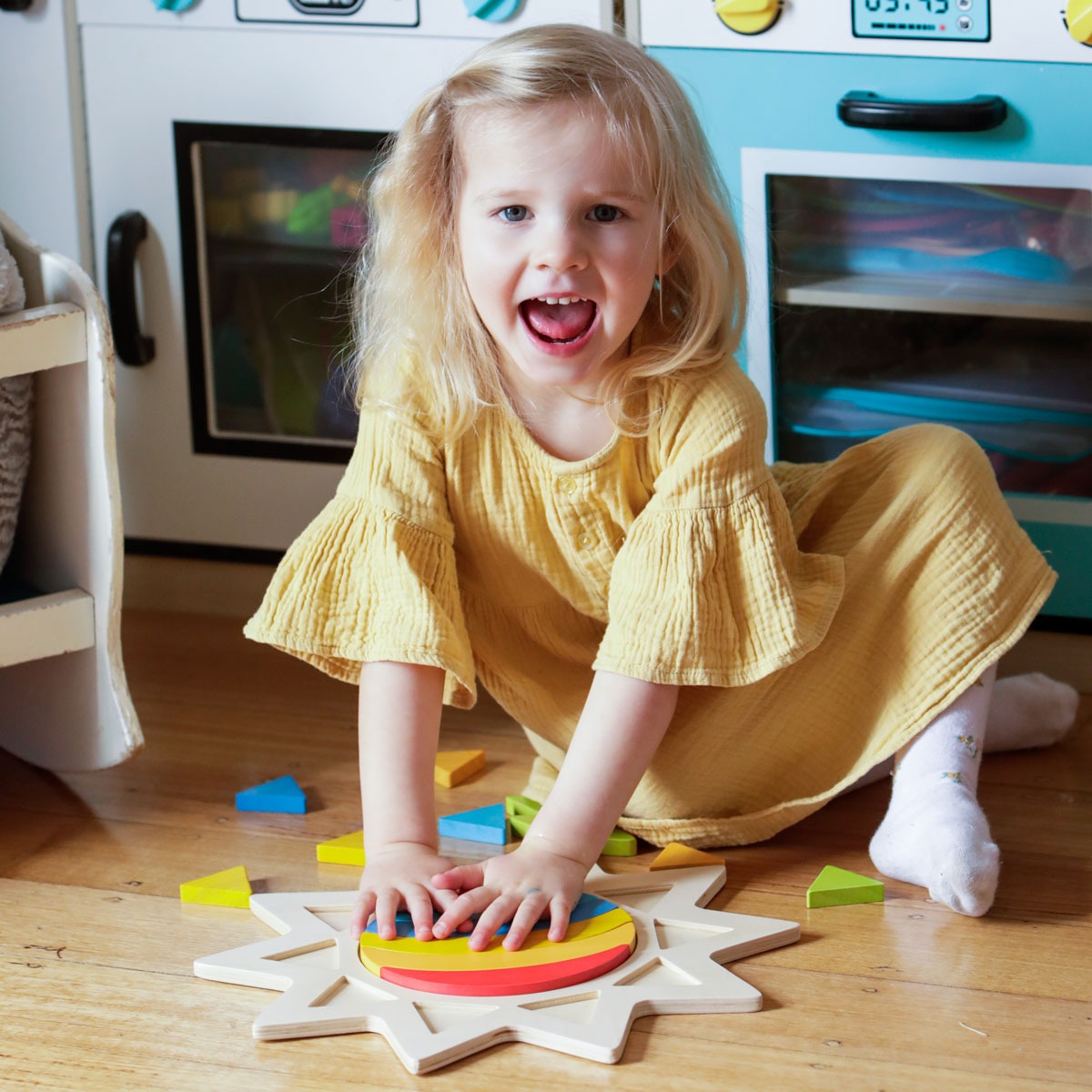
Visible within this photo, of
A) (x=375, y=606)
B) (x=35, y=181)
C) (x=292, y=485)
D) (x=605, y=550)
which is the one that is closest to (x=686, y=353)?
(x=605, y=550)

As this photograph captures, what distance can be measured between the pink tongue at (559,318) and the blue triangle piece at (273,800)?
0.44 m

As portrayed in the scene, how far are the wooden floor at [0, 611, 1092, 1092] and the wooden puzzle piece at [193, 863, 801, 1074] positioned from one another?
1 cm

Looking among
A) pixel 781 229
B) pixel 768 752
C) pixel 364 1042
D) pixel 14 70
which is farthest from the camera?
pixel 14 70

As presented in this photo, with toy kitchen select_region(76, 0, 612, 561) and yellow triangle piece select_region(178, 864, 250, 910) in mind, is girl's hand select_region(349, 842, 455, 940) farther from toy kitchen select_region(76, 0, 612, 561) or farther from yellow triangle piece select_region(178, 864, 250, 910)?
toy kitchen select_region(76, 0, 612, 561)

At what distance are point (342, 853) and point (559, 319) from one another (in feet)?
1.42

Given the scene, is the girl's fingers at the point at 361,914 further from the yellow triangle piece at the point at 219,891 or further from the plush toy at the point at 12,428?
the plush toy at the point at 12,428

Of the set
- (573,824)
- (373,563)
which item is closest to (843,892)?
(573,824)

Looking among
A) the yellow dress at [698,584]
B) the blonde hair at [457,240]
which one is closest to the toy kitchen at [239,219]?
the blonde hair at [457,240]

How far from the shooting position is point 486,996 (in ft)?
3.01

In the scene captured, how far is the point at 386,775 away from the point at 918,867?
379mm

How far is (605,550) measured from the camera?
3.66ft

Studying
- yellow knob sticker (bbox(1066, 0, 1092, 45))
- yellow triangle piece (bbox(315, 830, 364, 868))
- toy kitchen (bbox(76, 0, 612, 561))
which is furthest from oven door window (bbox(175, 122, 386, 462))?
yellow knob sticker (bbox(1066, 0, 1092, 45))

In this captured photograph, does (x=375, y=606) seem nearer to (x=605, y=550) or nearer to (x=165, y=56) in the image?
(x=605, y=550)

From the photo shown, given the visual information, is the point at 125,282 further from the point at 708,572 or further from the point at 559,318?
the point at 708,572
